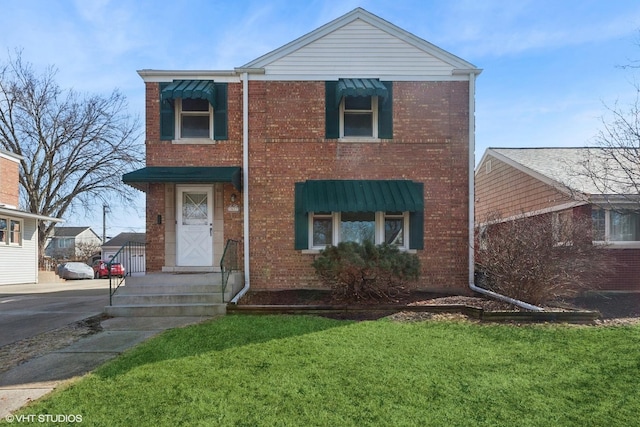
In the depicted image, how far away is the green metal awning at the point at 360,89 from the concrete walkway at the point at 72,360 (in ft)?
19.7

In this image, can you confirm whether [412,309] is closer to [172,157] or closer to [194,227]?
[194,227]

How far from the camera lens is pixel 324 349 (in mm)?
5242

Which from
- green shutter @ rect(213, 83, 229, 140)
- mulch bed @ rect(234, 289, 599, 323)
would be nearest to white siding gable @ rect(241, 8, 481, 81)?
green shutter @ rect(213, 83, 229, 140)

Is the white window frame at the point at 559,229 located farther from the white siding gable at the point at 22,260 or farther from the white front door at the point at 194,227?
the white siding gable at the point at 22,260

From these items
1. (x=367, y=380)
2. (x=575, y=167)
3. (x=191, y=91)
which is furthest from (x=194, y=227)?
(x=575, y=167)

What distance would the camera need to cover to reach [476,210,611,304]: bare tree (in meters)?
7.89

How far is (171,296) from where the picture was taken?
8.10 m

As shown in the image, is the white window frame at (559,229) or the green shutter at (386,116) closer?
the white window frame at (559,229)

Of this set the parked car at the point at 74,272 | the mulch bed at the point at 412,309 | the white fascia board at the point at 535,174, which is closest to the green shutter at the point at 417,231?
the mulch bed at the point at 412,309

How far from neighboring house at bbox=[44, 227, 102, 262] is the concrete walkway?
1656 inches

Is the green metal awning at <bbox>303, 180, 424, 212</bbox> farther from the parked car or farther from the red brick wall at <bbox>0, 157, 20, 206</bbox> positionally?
the parked car

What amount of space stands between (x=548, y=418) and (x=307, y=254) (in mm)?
6904

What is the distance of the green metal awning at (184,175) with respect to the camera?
360 inches

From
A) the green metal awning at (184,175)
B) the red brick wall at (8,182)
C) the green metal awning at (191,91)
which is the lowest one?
the green metal awning at (184,175)
